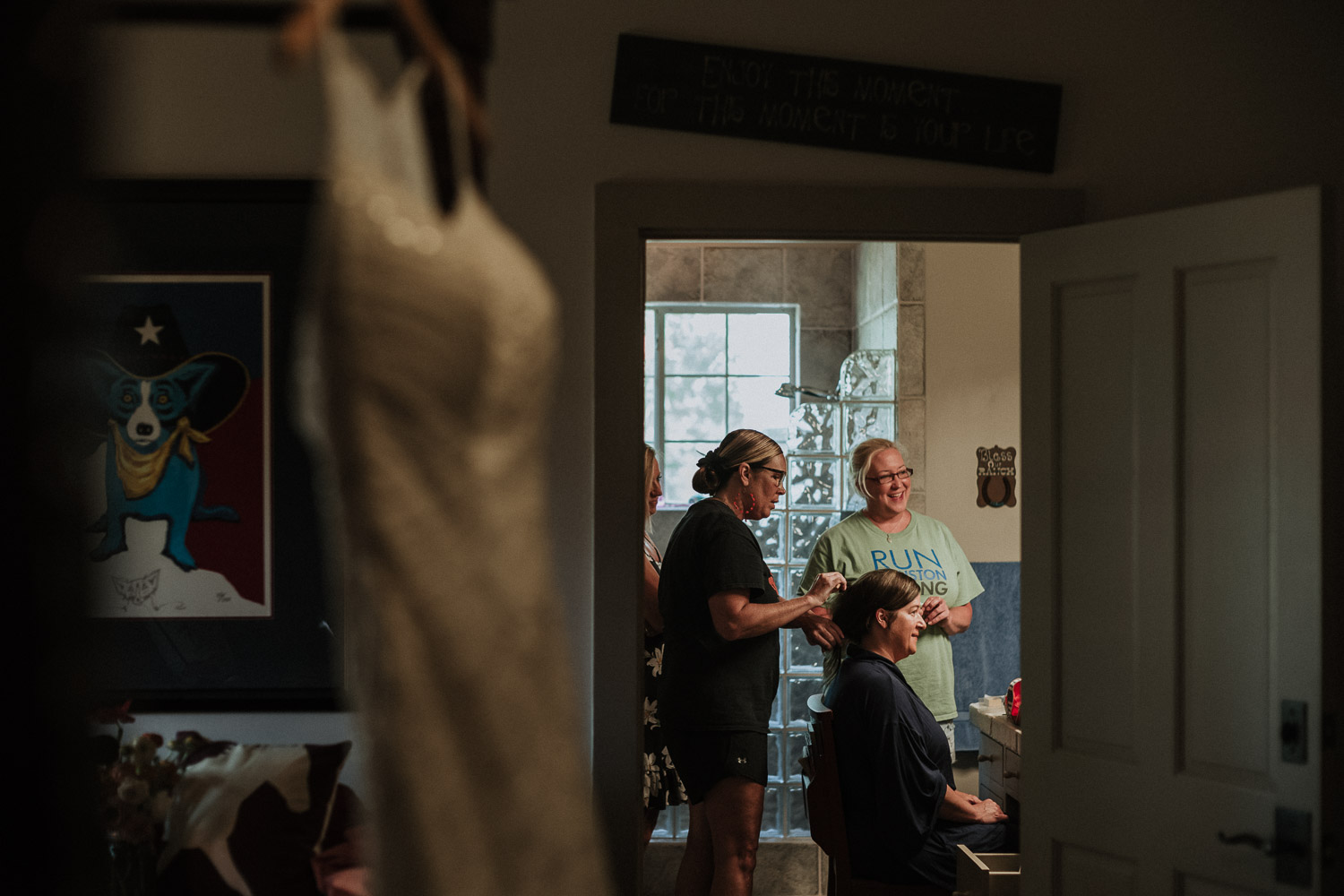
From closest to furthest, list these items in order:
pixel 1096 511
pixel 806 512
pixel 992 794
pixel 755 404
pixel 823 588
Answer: pixel 1096 511
pixel 823 588
pixel 992 794
pixel 806 512
pixel 755 404

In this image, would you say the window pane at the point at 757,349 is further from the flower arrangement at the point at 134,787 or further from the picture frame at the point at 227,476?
the flower arrangement at the point at 134,787

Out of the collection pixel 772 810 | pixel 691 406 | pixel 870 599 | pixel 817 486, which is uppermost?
pixel 691 406

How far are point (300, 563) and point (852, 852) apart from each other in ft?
5.91

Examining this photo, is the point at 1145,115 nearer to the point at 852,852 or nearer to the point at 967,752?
the point at 852,852

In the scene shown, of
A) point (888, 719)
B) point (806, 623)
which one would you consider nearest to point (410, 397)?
point (888, 719)

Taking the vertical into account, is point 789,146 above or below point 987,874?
above

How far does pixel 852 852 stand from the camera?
3047 mm

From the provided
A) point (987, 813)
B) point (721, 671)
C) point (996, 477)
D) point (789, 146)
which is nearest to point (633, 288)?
point (789, 146)

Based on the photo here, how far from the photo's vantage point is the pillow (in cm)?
212

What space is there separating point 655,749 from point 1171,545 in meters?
1.97

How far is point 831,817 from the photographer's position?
3.06 meters

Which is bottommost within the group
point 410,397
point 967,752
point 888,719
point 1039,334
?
point 967,752

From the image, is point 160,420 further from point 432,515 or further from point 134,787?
point 432,515

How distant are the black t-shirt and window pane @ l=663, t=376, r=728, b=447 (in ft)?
7.21
